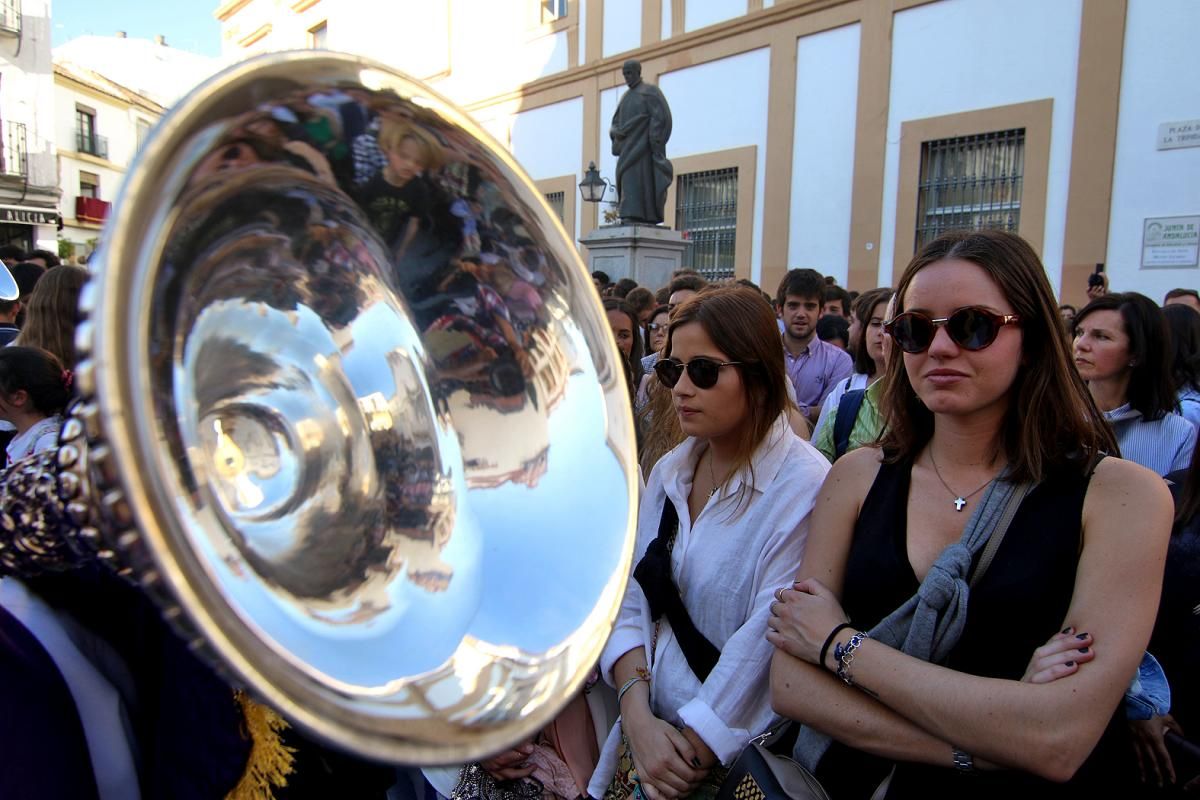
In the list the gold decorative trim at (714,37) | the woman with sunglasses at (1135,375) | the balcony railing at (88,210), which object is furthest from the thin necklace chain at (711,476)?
the balcony railing at (88,210)

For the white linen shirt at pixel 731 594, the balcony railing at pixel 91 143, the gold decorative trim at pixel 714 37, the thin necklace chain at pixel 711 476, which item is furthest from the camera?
the balcony railing at pixel 91 143

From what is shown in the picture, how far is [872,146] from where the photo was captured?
1067cm

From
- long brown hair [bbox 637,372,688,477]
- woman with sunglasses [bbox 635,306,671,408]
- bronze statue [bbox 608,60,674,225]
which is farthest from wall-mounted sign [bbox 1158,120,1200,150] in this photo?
long brown hair [bbox 637,372,688,477]

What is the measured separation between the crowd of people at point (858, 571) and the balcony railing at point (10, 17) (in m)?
23.9

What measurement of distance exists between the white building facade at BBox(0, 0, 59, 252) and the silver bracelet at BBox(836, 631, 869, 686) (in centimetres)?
2316

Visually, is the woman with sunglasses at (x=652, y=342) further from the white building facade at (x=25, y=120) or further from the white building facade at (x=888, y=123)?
the white building facade at (x=25, y=120)

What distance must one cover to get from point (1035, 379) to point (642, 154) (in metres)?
8.89

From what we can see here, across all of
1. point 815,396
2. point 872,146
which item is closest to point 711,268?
point 872,146

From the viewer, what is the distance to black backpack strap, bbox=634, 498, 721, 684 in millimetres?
1634

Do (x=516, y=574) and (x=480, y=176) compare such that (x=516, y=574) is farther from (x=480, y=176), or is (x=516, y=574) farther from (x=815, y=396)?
(x=815, y=396)

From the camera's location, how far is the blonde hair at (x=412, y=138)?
964mm

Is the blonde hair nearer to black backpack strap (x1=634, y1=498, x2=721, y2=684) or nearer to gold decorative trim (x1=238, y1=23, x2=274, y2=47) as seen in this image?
black backpack strap (x1=634, y1=498, x2=721, y2=684)

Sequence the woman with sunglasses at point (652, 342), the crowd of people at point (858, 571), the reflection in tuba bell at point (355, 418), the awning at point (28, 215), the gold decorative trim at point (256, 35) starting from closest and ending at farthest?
the reflection in tuba bell at point (355, 418)
the crowd of people at point (858, 571)
the woman with sunglasses at point (652, 342)
the awning at point (28, 215)
the gold decorative trim at point (256, 35)

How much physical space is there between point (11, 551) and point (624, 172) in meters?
9.52
